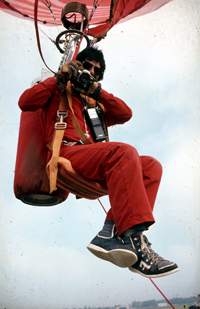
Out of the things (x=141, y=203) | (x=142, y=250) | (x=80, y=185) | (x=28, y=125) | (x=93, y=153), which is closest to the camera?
(x=141, y=203)

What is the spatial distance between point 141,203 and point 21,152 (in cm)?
143

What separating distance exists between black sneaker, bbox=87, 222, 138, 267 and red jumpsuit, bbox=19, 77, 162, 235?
0.15m

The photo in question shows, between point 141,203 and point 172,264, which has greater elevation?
point 141,203

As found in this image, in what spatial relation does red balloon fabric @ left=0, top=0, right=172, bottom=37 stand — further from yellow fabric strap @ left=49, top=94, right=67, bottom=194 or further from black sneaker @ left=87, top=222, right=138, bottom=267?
black sneaker @ left=87, top=222, right=138, bottom=267

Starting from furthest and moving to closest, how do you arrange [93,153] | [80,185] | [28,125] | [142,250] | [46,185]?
[28,125] → [46,185] → [80,185] → [93,153] → [142,250]

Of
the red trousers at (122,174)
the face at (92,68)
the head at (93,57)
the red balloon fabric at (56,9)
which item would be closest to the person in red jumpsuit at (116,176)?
the red trousers at (122,174)

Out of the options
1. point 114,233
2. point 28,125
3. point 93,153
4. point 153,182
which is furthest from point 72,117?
point 114,233

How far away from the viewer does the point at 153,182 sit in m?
2.31

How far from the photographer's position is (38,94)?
250cm

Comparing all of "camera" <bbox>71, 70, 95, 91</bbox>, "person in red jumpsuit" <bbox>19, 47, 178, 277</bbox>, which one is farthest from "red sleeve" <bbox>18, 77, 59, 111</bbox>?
"camera" <bbox>71, 70, 95, 91</bbox>

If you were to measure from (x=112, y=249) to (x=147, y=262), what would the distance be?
25cm

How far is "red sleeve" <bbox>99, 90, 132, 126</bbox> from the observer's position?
258 centimetres

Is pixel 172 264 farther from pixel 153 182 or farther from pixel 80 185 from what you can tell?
pixel 80 185

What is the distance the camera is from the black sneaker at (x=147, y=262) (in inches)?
76.7
